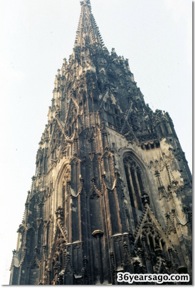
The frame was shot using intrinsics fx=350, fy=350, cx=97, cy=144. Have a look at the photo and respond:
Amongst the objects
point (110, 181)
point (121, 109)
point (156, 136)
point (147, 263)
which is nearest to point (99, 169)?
point (110, 181)

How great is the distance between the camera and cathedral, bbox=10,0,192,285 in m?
17.8

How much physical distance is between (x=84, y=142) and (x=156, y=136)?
6.86 metres

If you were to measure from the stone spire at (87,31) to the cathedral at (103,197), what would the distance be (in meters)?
10.3

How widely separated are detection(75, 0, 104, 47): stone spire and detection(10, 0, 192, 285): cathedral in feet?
33.9

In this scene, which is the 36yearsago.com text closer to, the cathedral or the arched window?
the cathedral

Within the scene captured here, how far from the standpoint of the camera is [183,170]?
23641mm

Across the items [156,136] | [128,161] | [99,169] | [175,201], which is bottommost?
[175,201]

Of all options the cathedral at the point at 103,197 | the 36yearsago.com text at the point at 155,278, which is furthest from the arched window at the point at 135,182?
the 36yearsago.com text at the point at 155,278

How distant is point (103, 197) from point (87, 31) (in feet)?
103

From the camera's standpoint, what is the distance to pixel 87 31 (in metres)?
45.7

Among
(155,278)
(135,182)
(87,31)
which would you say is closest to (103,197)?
(135,182)

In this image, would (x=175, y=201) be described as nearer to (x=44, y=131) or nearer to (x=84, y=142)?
(x=84, y=142)

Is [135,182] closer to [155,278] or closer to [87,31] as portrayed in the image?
[155,278]

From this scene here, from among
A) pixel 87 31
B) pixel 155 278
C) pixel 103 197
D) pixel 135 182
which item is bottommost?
pixel 155 278
